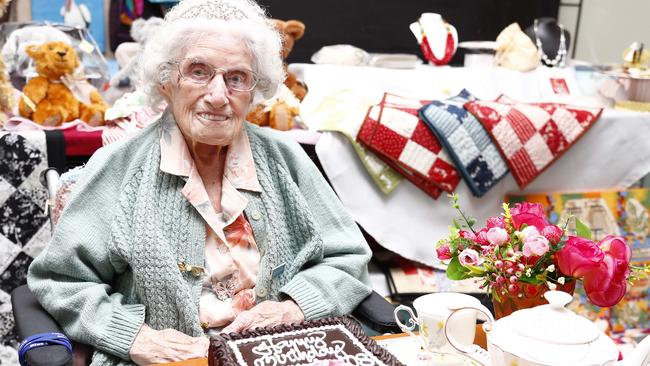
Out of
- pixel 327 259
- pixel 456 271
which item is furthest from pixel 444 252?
pixel 327 259

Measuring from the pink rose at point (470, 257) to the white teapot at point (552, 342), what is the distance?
148 mm

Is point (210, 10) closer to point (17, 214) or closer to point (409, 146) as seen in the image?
point (17, 214)

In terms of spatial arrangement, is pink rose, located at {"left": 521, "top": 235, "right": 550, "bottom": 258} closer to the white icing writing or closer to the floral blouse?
the white icing writing

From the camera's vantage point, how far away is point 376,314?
162 centimetres

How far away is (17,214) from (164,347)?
1.17 meters

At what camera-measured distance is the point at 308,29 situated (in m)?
4.91

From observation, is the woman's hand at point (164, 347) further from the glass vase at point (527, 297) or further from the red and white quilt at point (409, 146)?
the red and white quilt at point (409, 146)

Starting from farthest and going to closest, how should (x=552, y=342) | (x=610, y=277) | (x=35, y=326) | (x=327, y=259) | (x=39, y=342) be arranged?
(x=327, y=259) → (x=35, y=326) → (x=39, y=342) → (x=610, y=277) → (x=552, y=342)

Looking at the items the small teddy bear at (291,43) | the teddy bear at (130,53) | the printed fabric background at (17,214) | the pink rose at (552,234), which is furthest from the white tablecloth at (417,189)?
the pink rose at (552,234)

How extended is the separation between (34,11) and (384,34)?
2298mm

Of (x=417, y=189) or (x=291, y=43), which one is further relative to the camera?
(x=291, y=43)

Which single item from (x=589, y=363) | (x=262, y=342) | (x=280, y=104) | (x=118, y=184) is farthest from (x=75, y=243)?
(x=280, y=104)

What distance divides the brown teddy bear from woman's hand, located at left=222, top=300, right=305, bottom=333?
1.48 metres

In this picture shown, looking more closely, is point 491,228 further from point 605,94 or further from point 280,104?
point 605,94
